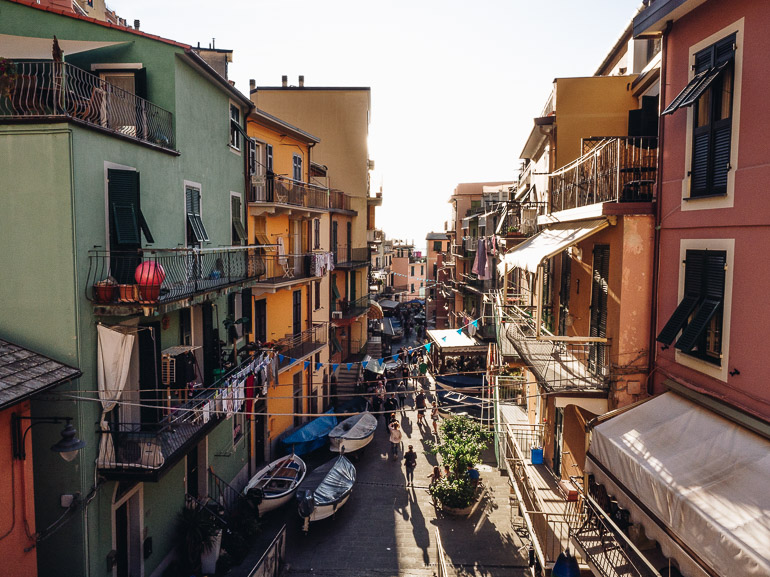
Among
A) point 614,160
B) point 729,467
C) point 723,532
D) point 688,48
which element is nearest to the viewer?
point 723,532

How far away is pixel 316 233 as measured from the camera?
27.4m

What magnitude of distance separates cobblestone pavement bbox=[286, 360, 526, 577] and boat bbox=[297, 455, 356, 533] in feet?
2.34

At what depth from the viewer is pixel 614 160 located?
10.7 meters

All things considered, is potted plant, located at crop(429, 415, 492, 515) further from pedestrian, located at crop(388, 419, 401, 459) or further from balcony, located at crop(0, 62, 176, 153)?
balcony, located at crop(0, 62, 176, 153)

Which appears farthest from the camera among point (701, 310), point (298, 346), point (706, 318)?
point (298, 346)

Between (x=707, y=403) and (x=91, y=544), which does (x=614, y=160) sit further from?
(x=91, y=544)

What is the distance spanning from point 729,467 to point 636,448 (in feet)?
4.72

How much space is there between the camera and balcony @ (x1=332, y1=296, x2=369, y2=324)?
31228 millimetres

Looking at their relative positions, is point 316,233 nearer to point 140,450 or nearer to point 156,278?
point 156,278

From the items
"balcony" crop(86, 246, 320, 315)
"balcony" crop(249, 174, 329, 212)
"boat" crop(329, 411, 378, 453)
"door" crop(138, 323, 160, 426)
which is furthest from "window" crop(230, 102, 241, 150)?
"boat" crop(329, 411, 378, 453)

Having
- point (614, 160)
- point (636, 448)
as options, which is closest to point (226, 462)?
point (636, 448)

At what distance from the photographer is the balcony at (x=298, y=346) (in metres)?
20.8

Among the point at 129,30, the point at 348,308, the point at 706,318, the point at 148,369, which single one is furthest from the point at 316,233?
the point at 706,318

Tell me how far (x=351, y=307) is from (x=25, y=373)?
86.9ft
